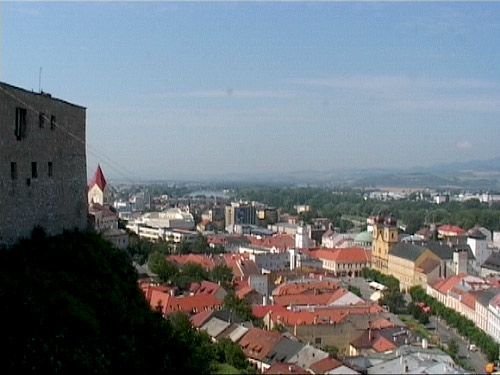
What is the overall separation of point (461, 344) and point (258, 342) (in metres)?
11.5

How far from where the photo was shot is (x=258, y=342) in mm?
18906

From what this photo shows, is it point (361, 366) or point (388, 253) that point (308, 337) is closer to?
point (361, 366)

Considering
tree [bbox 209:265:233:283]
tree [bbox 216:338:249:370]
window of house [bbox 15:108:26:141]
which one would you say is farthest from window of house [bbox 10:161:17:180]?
tree [bbox 209:265:233:283]

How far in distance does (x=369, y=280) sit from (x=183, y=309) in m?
21.4

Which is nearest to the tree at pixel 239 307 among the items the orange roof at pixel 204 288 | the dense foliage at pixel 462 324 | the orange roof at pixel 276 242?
the orange roof at pixel 204 288

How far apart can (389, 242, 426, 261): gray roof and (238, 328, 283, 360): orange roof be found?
24.5m

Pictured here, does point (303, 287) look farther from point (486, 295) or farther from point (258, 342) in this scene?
point (258, 342)

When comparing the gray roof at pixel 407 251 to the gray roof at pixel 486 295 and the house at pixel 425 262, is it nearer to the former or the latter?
the house at pixel 425 262

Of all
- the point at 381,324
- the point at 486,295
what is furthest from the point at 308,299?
the point at 486,295

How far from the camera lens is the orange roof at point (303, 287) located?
115 feet

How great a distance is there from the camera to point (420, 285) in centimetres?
4200

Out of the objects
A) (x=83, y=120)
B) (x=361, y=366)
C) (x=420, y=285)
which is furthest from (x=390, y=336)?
(x=420, y=285)

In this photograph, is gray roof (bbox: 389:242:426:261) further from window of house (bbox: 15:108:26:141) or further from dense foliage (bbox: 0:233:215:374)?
window of house (bbox: 15:108:26:141)

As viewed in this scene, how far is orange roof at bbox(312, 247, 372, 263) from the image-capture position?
2029 inches
